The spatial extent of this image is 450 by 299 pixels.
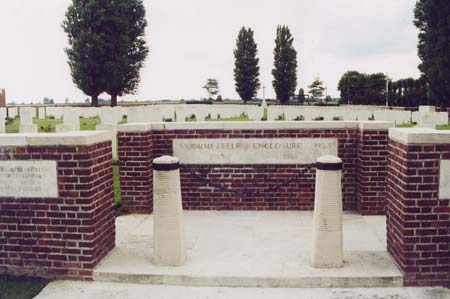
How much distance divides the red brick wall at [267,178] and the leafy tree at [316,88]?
87412 millimetres

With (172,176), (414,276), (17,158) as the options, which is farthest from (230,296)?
(17,158)

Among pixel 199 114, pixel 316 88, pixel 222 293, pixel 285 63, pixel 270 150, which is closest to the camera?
pixel 222 293

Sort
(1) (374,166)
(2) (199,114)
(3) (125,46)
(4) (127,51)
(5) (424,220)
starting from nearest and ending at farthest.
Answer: (5) (424,220) → (1) (374,166) → (2) (199,114) → (3) (125,46) → (4) (127,51)

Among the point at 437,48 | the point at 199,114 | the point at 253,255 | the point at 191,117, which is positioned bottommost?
the point at 253,255

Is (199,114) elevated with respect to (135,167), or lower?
elevated

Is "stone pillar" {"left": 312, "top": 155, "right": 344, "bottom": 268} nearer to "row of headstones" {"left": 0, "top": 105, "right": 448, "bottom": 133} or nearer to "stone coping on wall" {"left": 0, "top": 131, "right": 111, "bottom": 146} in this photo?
"stone coping on wall" {"left": 0, "top": 131, "right": 111, "bottom": 146}

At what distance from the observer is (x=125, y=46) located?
136ft

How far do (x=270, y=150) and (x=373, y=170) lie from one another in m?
1.63

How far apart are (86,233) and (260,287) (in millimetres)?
1966

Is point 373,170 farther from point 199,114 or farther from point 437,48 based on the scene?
point 437,48

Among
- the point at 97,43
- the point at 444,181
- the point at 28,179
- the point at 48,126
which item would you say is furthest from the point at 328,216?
the point at 97,43

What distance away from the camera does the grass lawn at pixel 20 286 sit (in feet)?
15.4

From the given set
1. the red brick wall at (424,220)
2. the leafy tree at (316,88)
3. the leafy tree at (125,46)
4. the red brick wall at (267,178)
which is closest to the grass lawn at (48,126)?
the red brick wall at (267,178)

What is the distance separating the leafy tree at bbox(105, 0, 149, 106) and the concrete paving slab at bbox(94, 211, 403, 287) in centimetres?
3574
